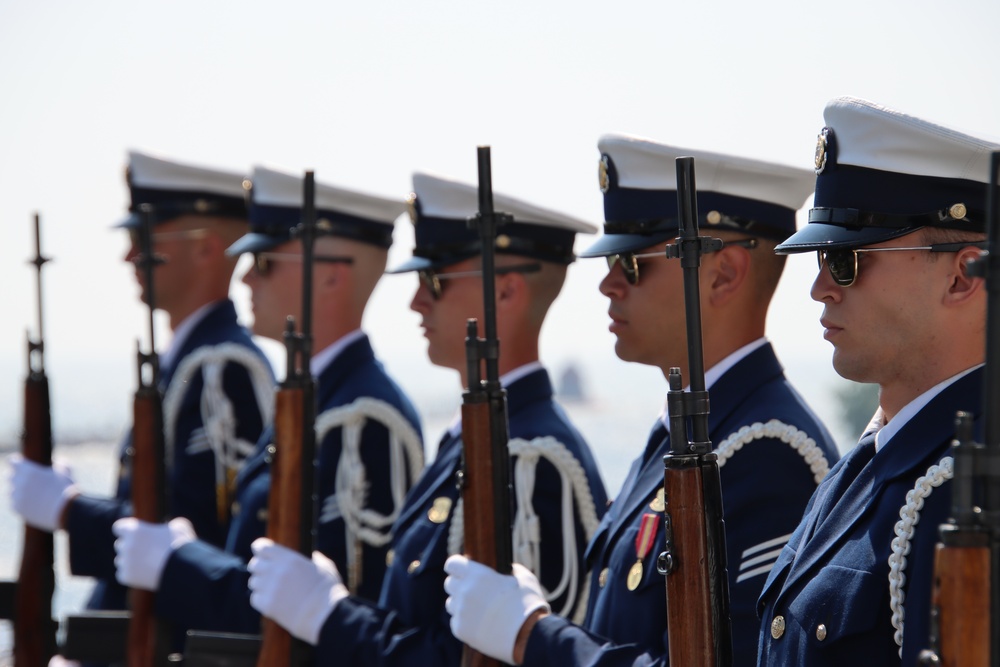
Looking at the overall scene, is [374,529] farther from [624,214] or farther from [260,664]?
[624,214]

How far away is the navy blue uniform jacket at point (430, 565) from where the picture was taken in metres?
4.01

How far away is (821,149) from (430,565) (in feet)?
6.18

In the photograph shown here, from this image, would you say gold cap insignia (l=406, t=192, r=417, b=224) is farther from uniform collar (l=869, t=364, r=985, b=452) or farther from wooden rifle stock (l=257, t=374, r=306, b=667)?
uniform collar (l=869, t=364, r=985, b=452)

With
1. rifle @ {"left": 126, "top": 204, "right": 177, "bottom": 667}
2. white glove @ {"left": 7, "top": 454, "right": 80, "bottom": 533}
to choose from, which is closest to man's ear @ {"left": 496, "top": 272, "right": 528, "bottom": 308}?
rifle @ {"left": 126, "top": 204, "right": 177, "bottom": 667}

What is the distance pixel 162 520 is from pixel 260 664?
3.83ft

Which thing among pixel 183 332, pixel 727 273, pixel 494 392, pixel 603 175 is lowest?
pixel 494 392

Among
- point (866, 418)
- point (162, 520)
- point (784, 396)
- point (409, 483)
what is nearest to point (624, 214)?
point (784, 396)

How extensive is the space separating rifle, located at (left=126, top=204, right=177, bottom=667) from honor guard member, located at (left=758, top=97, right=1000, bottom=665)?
3.15 metres

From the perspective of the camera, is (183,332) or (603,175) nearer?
(603,175)

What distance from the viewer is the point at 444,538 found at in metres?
4.13

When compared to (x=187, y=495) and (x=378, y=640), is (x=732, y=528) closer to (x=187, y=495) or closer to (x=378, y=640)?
(x=378, y=640)

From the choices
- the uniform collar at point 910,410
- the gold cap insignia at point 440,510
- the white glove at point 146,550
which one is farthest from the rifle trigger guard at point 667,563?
the white glove at point 146,550

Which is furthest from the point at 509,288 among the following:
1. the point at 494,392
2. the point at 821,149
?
the point at 821,149

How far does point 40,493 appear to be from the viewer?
19.6ft
